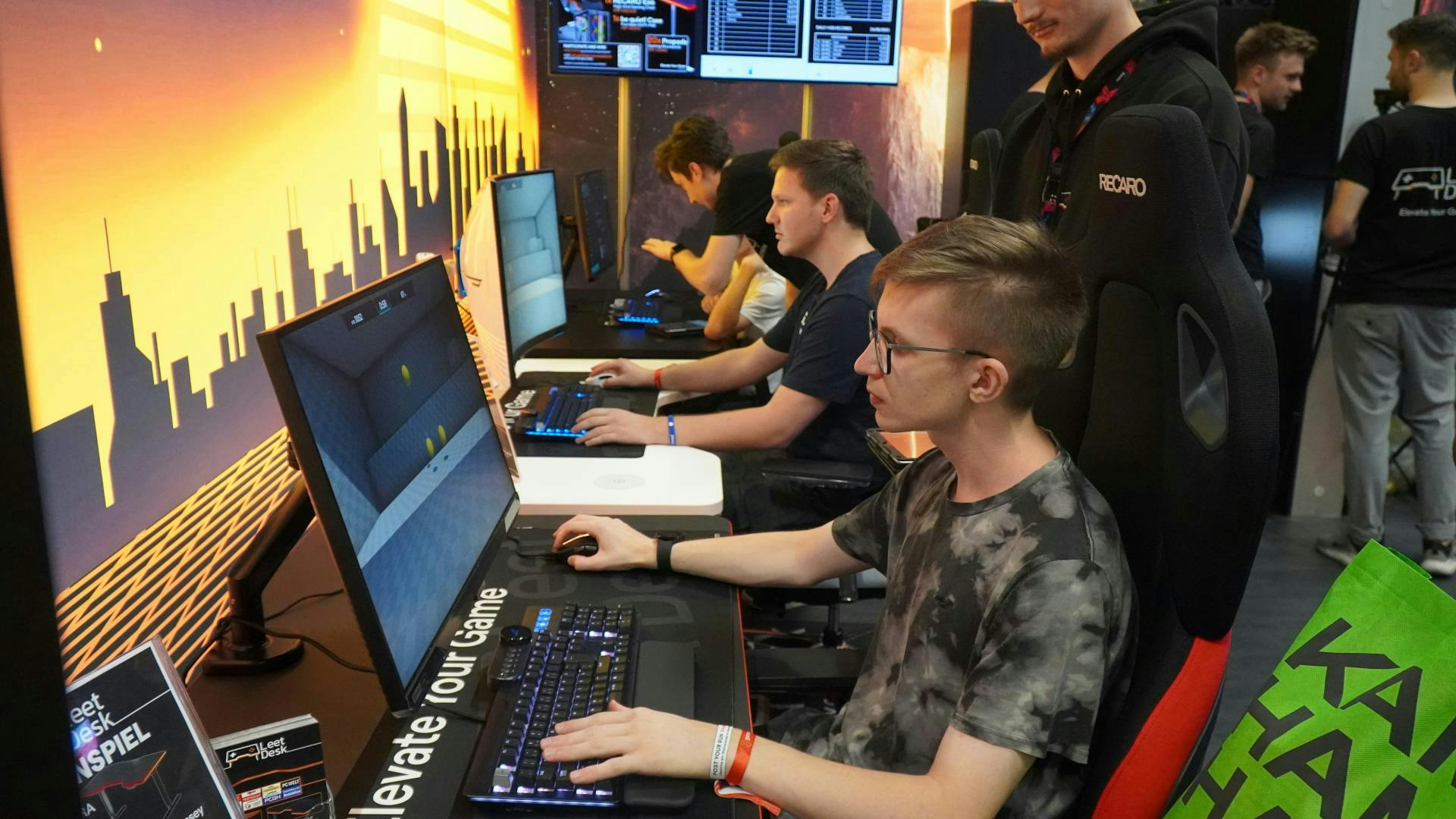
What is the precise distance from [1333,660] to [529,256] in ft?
6.20

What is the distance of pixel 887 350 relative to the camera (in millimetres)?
1248

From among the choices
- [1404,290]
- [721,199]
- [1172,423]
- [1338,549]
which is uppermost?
[721,199]

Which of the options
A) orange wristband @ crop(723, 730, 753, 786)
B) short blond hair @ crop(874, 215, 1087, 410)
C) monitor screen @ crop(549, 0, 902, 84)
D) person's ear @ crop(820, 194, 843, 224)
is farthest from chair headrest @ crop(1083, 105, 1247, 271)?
monitor screen @ crop(549, 0, 902, 84)

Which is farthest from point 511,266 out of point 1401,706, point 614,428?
point 1401,706

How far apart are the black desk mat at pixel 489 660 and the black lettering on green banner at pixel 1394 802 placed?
545 millimetres

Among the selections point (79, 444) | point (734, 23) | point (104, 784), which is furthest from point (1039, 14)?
point (734, 23)

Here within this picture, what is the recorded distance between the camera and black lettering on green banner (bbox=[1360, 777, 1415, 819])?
919mm

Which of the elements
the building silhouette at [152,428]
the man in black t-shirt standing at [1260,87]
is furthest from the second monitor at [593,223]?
the man in black t-shirt standing at [1260,87]

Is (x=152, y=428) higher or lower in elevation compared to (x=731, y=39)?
lower

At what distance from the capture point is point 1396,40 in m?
3.34

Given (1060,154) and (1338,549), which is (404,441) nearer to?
(1060,154)

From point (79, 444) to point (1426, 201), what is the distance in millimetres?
3745

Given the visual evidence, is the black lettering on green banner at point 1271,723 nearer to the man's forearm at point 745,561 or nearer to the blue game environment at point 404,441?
the man's forearm at point 745,561

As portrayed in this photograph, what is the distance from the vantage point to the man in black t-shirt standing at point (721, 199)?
3.50 meters
